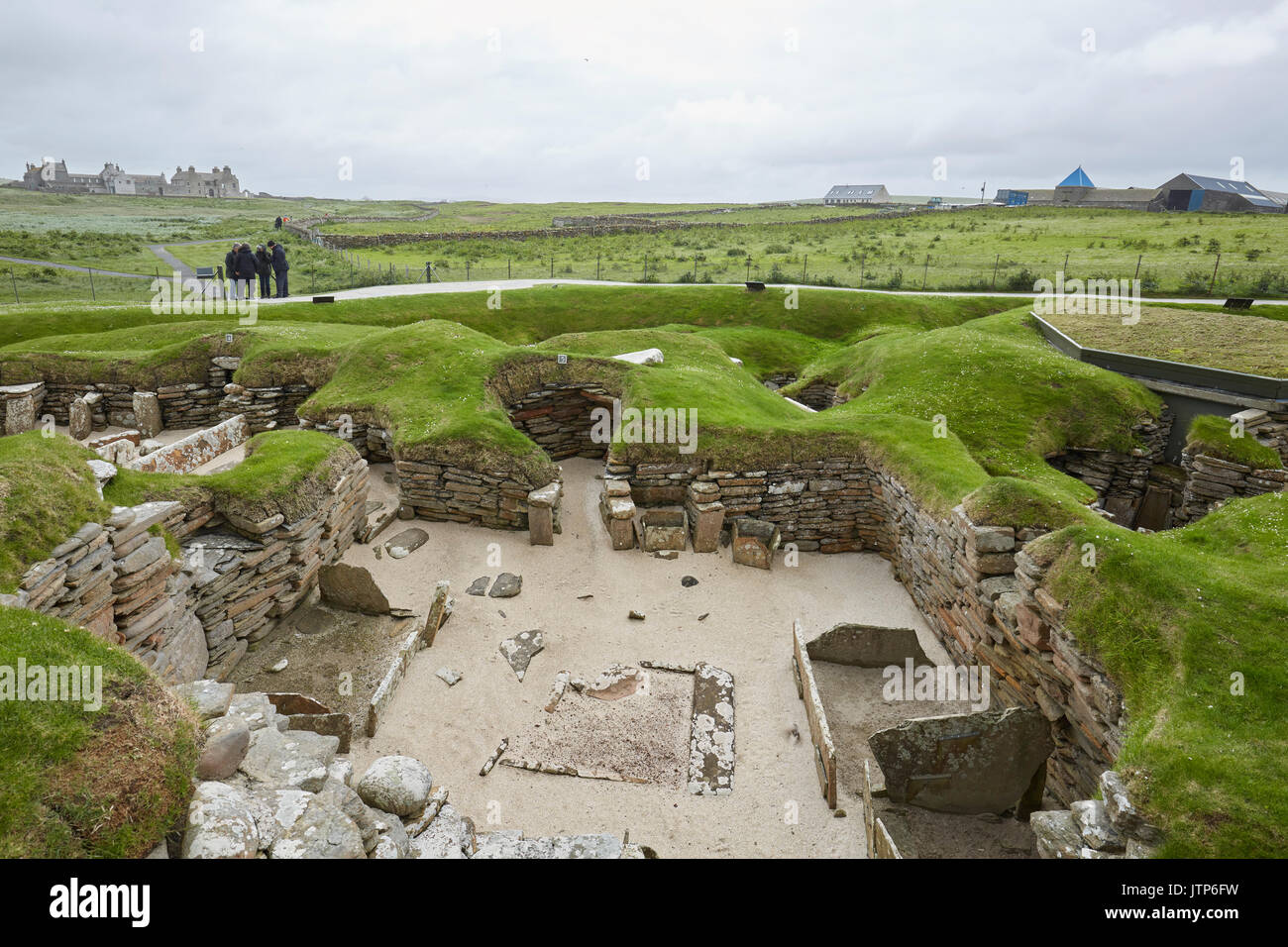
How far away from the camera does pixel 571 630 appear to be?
37.6ft

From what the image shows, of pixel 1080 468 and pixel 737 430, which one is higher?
pixel 737 430

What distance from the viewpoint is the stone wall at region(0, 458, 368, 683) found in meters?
7.71

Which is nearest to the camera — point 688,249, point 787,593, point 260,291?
point 787,593

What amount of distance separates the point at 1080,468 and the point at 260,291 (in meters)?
31.6

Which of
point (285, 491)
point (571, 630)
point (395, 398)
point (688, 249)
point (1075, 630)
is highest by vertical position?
point (688, 249)

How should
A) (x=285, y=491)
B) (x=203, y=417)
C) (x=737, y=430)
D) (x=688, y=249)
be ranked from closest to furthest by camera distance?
(x=285, y=491), (x=737, y=430), (x=203, y=417), (x=688, y=249)

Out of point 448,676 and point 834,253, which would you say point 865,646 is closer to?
point 448,676

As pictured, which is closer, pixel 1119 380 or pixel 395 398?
pixel 395 398

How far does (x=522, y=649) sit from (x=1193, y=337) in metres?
23.4

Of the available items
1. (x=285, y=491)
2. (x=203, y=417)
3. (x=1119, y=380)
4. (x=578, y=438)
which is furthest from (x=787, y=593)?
(x=203, y=417)

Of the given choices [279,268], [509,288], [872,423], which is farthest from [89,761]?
[509,288]

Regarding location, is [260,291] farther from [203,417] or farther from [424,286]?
[203,417]

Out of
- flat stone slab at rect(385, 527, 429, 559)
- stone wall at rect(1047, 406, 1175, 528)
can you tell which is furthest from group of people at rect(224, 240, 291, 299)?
stone wall at rect(1047, 406, 1175, 528)

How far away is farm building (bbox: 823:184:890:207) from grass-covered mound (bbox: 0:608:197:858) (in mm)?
119919
